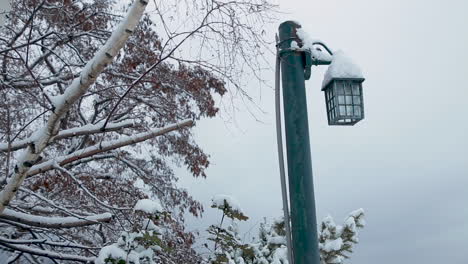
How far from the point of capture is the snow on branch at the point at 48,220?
11.0ft

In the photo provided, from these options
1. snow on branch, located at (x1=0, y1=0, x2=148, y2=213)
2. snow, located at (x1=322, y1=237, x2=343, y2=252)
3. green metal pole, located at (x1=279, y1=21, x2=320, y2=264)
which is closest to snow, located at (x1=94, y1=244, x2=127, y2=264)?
snow on branch, located at (x1=0, y1=0, x2=148, y2=213)

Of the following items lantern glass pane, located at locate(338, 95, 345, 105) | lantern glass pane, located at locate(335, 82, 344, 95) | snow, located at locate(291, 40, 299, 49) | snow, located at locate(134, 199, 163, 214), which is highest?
snow, located at locate(291, 40, 299, 49)

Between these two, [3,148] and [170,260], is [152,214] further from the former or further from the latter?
[3,148]

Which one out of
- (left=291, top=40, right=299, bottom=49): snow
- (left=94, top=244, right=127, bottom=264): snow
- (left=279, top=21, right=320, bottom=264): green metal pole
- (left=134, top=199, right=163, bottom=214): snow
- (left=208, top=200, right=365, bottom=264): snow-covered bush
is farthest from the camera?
(left=208, top=200, right=365, bottom=264): snow-covered bush

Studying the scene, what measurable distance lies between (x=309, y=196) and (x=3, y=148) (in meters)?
2.49

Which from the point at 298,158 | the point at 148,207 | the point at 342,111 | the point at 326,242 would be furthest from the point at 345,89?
the point at 326,242

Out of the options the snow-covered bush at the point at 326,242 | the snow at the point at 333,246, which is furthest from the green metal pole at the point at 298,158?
the snow at the point at 333,246

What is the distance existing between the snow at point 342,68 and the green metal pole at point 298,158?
0.23m

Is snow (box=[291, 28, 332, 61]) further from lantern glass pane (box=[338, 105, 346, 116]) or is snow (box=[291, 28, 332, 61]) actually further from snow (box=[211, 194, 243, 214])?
snow (box=[211, 194, 243, 214])

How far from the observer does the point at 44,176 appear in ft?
14.9

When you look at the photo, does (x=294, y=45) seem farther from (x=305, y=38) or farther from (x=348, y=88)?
(x=348, y=88)

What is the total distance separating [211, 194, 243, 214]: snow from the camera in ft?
11.2

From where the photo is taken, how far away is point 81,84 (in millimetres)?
2199

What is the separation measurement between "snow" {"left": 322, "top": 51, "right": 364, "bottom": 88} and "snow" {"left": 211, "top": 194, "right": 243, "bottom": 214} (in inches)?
51.8
